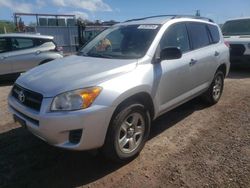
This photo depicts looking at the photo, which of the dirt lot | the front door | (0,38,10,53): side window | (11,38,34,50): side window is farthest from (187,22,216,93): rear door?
(0,38,10,53): side window

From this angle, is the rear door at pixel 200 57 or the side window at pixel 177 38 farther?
the rear door at pixel 200 57

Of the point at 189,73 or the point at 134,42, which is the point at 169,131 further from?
the point at 134,42

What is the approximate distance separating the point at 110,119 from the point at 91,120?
26cm

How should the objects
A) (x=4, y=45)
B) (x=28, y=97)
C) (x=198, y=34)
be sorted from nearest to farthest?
1. (x=28, y=97)
2. (x=198, y=34)
3. (x=4, y=45)

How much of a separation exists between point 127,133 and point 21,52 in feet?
21.4

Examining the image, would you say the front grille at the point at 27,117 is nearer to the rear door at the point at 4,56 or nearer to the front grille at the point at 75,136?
the front grille at the point at 75,136

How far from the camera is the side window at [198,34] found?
16.0 feet

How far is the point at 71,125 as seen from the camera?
295cm

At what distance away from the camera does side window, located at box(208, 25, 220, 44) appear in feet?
A: 18.4

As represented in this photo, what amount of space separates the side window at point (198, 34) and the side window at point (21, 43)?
592 cm

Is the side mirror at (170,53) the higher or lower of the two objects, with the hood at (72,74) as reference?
higher

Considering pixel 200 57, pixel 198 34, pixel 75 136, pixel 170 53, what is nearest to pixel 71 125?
pixel 75 136

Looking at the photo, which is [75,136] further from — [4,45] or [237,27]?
[237,27]

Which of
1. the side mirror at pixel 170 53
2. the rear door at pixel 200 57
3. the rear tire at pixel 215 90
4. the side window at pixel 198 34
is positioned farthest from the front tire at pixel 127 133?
the rear tire at pixel 215 90
